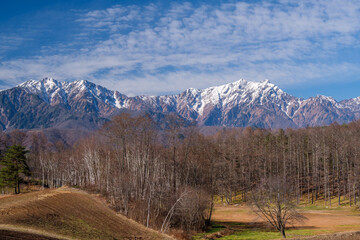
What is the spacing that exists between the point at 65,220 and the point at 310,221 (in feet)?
132

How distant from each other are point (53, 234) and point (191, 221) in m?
23.0

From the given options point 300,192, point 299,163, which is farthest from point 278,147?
point 300,192

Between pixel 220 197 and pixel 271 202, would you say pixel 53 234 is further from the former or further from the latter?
pixel 220 197

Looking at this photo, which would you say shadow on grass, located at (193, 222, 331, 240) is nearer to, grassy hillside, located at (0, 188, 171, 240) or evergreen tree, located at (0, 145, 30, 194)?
grassy hillside, located at (0, 188, 171, 240)

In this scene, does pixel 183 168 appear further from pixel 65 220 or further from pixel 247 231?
pixel 65 220

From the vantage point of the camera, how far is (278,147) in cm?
9038

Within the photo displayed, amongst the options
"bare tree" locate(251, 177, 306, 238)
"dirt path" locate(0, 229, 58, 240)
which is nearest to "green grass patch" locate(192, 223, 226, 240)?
"bare tree" locate(251, 177, 306, 238)

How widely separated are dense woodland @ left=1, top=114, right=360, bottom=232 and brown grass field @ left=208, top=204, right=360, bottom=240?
5.14 metres

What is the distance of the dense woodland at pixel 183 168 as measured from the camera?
151ft

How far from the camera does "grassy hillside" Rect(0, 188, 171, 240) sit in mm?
27281

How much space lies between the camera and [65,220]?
103ft

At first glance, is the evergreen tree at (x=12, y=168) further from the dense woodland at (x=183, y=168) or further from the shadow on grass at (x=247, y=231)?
the shadow on grass at (x=247, y=231)

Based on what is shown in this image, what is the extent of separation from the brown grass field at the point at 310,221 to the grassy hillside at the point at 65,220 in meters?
16.0

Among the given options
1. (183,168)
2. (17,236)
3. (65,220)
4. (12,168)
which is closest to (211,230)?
(183,168)
